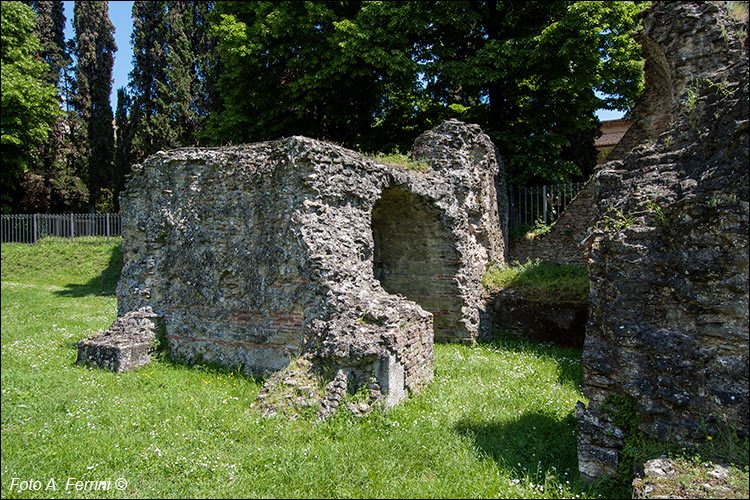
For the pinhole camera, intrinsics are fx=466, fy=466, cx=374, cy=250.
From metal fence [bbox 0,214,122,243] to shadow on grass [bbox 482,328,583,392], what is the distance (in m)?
16.9

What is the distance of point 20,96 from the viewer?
566 inches

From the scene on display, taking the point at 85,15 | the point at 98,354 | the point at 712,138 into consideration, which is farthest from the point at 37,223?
the point at 712,138

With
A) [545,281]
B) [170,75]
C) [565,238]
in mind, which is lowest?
[545,281]

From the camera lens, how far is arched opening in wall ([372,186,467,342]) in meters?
9.43

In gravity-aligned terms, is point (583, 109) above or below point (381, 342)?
above

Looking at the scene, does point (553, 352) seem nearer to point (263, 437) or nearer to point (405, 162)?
point (405, 162)

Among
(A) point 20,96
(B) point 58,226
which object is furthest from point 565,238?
(B) point 58,226

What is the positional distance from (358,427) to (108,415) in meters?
2.81

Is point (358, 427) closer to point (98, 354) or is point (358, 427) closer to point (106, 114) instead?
point (98, 354)

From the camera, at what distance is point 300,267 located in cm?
666

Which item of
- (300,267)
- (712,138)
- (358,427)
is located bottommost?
(358,427)

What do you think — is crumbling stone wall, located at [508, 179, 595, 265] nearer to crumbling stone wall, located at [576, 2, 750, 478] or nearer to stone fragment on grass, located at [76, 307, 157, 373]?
crumbling stone wall, located at [576, 2, 750, 478]

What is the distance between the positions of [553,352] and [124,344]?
23.6 feet

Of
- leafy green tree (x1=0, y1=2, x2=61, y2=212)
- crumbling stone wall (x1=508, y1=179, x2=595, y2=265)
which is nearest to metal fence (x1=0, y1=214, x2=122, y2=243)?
leafy green tree (x1=0, y1=2, x2=61, y2=212)
